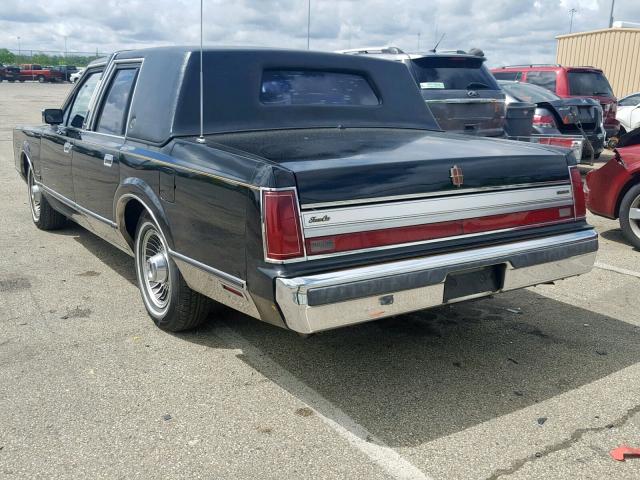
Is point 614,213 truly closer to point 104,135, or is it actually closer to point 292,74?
point 292,74

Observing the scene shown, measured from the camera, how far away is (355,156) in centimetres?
337

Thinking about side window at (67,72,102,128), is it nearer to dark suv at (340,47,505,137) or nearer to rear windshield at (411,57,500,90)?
dark suv at (340,47,505,137)

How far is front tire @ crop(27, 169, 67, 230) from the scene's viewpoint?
673 cm

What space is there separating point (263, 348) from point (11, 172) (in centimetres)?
859

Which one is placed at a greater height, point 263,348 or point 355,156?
point 355,156

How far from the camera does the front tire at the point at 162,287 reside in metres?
3.97

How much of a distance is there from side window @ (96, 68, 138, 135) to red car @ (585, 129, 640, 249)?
4.54 m

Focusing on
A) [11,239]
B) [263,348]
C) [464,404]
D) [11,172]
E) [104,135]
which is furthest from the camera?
[11,172]

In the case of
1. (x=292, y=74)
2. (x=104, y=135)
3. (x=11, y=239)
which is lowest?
(x=11, y=239)

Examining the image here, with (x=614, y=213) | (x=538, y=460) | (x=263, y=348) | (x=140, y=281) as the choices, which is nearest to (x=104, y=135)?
(x=140, y=281)

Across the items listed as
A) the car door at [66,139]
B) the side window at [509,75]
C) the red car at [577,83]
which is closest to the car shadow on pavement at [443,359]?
the car door at [66,139]

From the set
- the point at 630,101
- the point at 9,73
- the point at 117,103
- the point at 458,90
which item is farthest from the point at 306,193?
the point at 9,73

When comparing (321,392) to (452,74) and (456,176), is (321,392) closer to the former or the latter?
(456,176)

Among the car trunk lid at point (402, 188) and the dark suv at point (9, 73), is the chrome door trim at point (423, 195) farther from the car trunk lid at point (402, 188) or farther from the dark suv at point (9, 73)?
the dark suv at point (9, 73)
